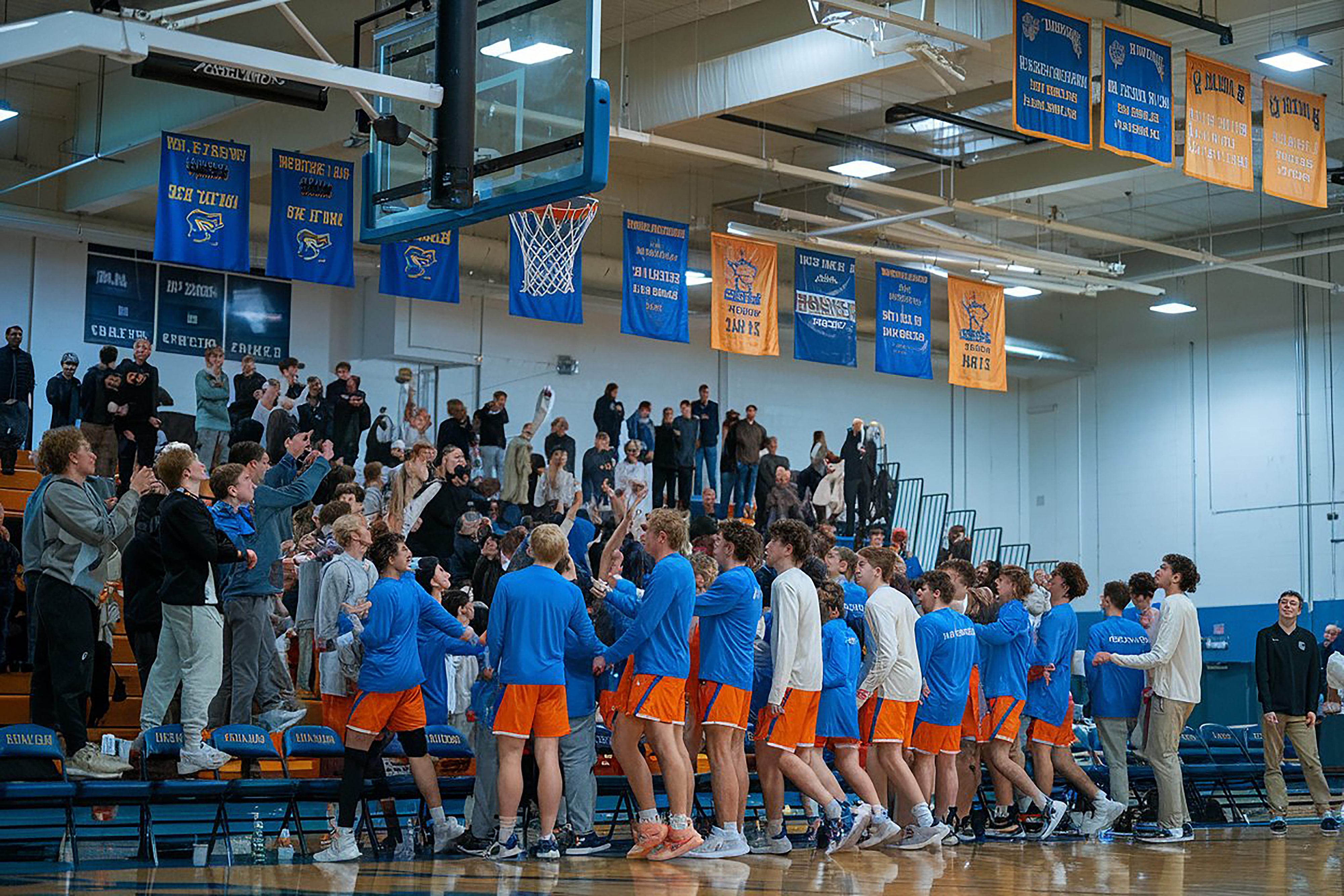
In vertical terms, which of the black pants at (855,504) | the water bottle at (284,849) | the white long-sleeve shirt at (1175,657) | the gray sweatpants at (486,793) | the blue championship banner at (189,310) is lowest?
the water bottle at (284,849)

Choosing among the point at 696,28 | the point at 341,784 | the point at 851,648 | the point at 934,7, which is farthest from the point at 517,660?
the point at 696,28

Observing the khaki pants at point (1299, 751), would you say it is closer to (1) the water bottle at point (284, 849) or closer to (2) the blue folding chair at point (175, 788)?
(1) the water bottle at point (284, 849)

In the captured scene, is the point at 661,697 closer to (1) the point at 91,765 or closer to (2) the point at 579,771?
(2) the point at 579,771

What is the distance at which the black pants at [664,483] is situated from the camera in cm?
2219

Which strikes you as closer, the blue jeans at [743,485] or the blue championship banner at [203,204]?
the blue championship banner at [203,204]

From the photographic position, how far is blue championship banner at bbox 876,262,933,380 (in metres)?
20.8

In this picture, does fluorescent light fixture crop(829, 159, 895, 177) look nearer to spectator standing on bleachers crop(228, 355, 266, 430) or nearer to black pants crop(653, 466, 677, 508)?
black pants crop(653, 466, 677, 508)

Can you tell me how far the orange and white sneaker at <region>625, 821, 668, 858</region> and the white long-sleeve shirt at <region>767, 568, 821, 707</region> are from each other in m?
1.01

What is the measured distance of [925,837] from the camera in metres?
9.74

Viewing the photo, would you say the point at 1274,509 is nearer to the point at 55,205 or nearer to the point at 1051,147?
the point at 1051,147

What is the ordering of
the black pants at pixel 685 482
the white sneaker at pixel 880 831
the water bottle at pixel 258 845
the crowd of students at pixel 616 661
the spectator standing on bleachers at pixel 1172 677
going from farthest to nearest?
the black pants at pixel 685 482
the spectator standing on bleachers at pixel 1172 677
the white sneaker at pixel 880 831
the water bottle at pixel 258 845
the crowd of students at pixel 616 661

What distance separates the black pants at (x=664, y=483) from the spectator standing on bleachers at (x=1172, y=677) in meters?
11.0

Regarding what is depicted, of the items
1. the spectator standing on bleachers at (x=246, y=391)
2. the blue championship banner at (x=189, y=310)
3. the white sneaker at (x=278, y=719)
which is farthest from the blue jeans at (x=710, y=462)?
the white sneaker at (x=278, y=719)

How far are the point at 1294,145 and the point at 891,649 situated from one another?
26.8ft
